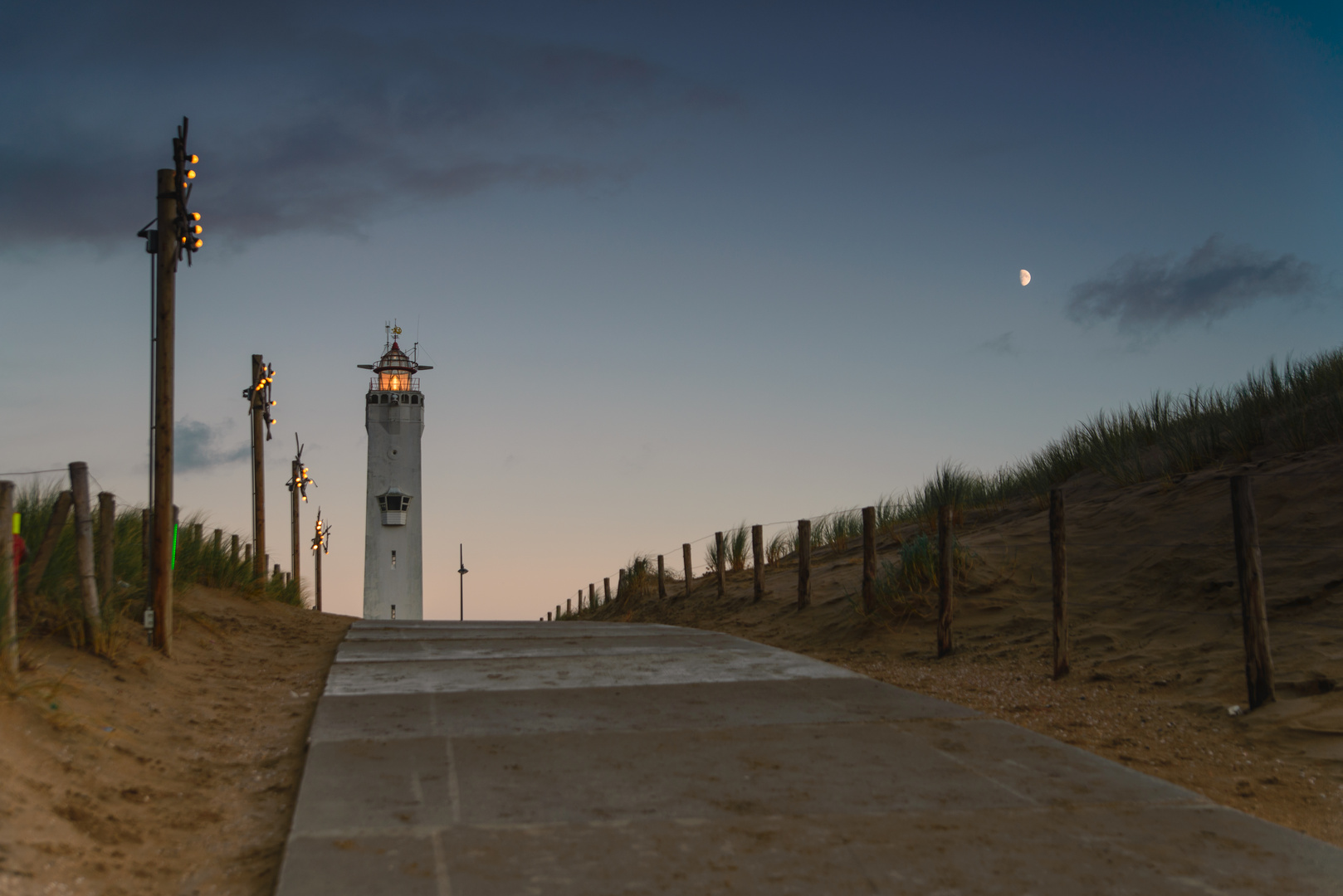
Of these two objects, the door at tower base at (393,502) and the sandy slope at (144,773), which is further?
the door at tower base at (393,502)

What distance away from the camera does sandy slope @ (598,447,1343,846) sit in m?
6.13

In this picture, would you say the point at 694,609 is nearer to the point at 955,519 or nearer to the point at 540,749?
the point at 955,519

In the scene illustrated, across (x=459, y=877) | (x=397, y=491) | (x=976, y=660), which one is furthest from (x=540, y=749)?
(x=397, y=491)

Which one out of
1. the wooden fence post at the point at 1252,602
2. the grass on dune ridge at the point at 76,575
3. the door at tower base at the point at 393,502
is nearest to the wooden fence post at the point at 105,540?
the grass on dune ridge at the point at 76,575

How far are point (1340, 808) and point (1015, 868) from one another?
229 cm

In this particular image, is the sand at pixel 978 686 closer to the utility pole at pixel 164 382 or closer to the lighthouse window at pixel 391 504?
the utility pole at pixel 164 382

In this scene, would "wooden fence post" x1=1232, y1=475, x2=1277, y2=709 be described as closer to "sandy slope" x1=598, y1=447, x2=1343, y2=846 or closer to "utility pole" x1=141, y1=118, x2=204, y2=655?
"sandy slope" x1=598, y1=447, x2=1343, y2=846

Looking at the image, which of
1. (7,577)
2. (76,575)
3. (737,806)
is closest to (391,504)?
(76,575)

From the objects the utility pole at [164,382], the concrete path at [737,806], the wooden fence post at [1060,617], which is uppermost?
Answer: the utility pole at [164,382]

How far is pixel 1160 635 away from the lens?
9156 millimetres

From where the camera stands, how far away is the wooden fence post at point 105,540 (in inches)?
373

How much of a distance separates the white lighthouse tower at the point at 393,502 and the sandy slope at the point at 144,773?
35.2 m

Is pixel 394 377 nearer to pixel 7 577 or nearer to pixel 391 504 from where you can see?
pixel 391 504

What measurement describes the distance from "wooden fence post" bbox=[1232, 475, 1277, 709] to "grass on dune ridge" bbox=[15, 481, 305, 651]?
8.24 meters
